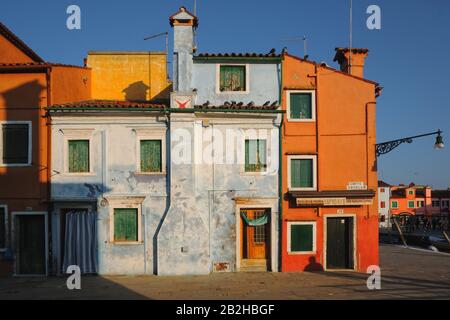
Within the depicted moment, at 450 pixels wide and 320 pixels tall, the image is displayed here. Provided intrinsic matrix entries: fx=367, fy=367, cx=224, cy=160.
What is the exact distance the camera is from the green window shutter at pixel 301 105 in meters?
15.4

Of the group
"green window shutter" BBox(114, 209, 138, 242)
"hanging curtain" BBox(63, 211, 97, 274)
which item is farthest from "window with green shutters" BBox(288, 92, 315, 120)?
"hanging curtain" BBox(63, 211, 97, 274)

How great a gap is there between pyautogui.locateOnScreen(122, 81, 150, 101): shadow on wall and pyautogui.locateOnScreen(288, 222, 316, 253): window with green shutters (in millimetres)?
11022

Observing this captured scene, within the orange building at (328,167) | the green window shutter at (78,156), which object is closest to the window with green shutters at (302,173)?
the orange building at (328,167)

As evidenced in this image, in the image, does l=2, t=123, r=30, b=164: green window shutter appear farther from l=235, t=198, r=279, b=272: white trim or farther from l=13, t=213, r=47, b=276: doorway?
l=235, t=198, r=279, b=272: white trim

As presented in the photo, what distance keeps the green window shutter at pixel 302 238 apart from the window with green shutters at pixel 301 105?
451cm

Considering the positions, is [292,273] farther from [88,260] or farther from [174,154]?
[88,260]

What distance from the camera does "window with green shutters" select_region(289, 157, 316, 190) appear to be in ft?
49.8

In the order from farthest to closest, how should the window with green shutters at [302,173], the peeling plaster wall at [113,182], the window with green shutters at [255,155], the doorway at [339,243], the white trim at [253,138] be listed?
the doorway at [339,243] < the window with green shutters at [302,173] < the window with green shutters at [255,155] < the white trim at [253,138] < the peeling plaster wall at [113,182]

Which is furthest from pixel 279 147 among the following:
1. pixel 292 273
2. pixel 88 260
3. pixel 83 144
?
pixel 88 260

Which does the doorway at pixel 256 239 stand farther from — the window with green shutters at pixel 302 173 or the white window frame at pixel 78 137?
the white window frame at pixel 78 137

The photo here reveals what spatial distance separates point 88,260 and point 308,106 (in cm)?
1084

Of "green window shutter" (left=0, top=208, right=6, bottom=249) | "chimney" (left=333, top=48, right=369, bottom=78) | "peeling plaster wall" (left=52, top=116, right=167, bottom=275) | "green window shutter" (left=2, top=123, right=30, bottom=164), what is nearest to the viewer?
"peeling plaster wall" (left=52, top=116, right=167, bottom=275)
